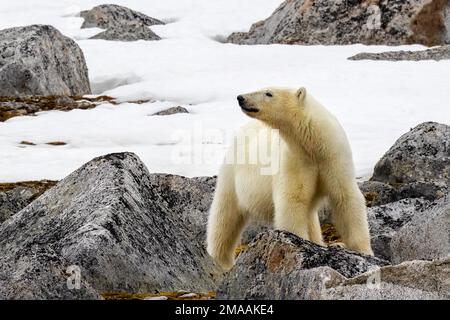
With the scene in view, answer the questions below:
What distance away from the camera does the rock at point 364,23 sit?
1286 inches

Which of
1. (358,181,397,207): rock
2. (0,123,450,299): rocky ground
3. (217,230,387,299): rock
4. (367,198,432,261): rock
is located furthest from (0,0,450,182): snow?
(217,230,387,299): rock

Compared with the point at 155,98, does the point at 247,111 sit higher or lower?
higher

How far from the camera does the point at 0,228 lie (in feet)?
32.7

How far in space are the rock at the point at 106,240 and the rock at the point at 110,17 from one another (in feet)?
108

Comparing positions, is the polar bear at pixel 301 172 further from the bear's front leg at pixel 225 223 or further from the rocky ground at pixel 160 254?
the rocky ground at pixel 160 254

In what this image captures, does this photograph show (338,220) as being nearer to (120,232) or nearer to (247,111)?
(247,111)

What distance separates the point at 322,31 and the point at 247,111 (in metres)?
23.3

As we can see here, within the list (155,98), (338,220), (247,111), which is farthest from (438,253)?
(155,98)

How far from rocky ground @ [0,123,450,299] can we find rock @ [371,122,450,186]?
3.68 meters

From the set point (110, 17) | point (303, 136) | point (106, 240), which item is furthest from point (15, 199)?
point (110, 17)

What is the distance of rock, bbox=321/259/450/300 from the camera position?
6328mm

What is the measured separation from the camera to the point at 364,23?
1323 inches

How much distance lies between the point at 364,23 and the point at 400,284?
1096 inches

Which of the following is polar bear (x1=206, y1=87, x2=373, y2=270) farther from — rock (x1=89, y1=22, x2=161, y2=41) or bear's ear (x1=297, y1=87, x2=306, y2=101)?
rock (x1=89, y1=22, x2=161, y2=41)
